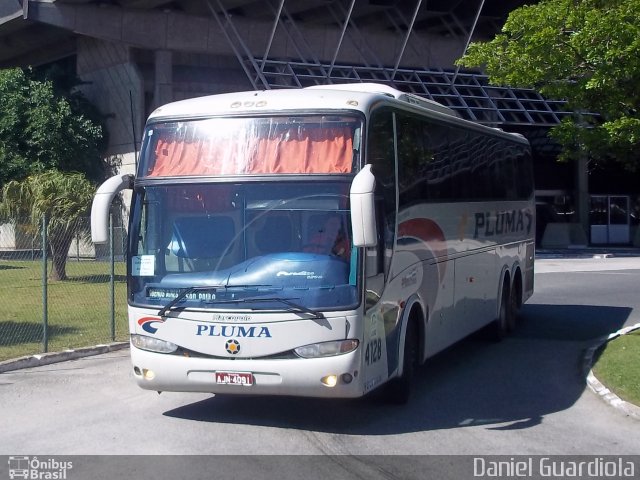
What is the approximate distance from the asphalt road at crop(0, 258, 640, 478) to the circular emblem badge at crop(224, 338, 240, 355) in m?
0.80

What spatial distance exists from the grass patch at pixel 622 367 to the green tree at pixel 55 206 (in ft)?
44.4

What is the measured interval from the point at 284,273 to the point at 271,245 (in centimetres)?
31

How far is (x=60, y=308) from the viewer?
57.7ft

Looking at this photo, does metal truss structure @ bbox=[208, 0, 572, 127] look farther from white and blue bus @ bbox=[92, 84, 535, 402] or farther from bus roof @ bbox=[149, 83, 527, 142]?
white and blue bus @ bbox=[92, 84, 535, 402]

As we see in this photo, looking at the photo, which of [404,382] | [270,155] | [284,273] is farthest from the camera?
[404,382]

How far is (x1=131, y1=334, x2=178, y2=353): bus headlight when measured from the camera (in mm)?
8594

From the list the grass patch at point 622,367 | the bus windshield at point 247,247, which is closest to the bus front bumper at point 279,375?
the bus windshield at point 247,247

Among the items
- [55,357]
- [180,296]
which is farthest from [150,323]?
[55,357]

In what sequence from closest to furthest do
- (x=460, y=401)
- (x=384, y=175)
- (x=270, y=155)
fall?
1. (x=270, y=155)
2. (x=384, y=175)
3. (x=460, y=401)

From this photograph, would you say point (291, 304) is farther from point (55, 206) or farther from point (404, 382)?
point (55, 206)

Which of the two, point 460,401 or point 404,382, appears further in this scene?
point 460,401

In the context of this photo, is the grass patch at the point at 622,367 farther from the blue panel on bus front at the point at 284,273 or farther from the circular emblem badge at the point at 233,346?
the circular emblem badge at the point at 233,346

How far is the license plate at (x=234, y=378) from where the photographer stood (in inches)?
327

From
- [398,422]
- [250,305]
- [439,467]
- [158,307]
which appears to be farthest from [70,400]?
[439,467]
